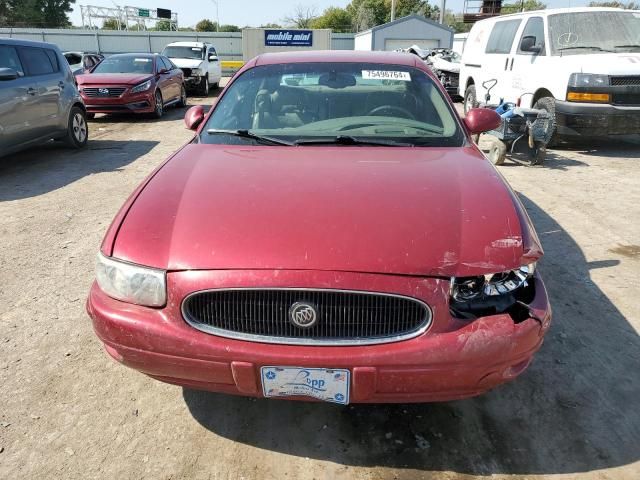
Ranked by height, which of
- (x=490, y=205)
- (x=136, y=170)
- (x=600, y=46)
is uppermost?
(x=600, y=46)

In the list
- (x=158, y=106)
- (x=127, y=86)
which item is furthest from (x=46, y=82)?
(x=158, y=106)

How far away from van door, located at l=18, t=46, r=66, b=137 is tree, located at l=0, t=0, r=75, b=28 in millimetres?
48366

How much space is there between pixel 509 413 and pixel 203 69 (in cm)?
1677

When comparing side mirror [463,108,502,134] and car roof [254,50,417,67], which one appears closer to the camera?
side mirror [463,108,502,134]

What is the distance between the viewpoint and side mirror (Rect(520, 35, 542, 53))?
830 cm

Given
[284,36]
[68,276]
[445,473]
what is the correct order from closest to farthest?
[445,473], [68,276], [284,36]

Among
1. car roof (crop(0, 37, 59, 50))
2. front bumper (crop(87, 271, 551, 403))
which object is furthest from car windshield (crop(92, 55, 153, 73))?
front bumper (crop(87, 271, 551, 403))

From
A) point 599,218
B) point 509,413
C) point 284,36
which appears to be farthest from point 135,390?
point 284,36

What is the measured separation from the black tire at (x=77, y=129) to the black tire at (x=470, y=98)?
299 inches

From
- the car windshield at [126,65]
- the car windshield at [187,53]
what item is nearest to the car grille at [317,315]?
the car windshield at [126,65]

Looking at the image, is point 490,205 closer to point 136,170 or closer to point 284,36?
point 136,170

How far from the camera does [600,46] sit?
26.2 feet

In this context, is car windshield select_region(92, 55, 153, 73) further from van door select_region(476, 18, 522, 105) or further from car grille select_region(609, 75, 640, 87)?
car grille select_region(609, 75, 640, 87)

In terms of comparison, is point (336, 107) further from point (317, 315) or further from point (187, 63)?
point (187, 63)
